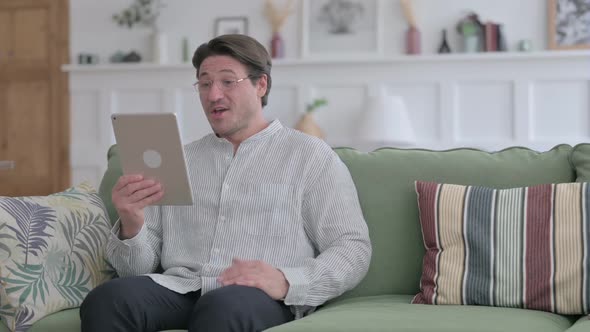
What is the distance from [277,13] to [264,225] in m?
3.74

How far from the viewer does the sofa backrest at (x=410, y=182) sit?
235cm

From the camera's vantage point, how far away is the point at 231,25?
5.99 meters

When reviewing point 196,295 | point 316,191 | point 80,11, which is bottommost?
point 196,295

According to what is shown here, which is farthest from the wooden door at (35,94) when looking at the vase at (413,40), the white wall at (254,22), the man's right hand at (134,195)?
the man's right hand at (134,195)

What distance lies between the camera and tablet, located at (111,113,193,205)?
82.9 inches

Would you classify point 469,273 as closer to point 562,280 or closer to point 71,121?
point 562,280

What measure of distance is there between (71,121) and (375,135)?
88.4 inches

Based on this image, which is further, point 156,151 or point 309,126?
point 309,126

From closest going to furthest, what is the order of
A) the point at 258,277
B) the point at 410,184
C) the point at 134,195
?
the point at 258,277
the point at 134,195
the point at 410,184

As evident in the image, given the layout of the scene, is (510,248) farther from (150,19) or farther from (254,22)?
→ (150,19)

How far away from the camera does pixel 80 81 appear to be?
20.4ft

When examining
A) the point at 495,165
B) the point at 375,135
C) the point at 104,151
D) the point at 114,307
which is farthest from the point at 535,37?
the point at 114,307

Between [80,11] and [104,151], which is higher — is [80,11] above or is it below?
above

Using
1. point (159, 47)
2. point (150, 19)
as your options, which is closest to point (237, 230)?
point (159, 47)
